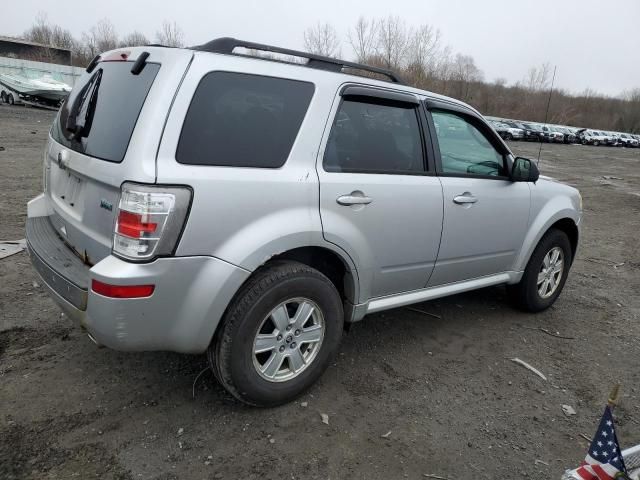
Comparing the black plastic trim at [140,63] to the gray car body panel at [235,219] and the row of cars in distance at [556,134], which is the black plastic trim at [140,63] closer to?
the gray car body panel at [235,219]

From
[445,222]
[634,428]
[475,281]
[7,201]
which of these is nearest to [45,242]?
[445,222]

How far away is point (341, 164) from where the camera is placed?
9.58 ft

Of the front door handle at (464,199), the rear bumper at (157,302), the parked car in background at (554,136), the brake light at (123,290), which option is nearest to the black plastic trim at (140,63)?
the rear bumper at (157,302)

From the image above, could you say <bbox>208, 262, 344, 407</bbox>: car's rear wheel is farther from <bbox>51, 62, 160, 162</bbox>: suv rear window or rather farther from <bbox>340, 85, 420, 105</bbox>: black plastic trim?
<bbox>340, 85, 420, 105</bbox>: black plastic trim

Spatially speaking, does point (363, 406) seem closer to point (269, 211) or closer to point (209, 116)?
point (269, 211)

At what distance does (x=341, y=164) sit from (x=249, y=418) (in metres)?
1.54

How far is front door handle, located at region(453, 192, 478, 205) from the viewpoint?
3.50 meters

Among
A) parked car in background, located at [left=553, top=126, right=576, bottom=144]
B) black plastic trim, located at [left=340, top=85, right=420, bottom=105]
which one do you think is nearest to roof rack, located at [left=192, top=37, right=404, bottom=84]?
black plastic trim, located at [left=340, top=85, right=420, bottom=105]

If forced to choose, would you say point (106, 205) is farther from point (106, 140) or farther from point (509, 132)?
point (509, 132)

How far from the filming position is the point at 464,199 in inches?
139

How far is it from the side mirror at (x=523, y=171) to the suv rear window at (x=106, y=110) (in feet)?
9.15

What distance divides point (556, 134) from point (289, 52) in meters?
48.7

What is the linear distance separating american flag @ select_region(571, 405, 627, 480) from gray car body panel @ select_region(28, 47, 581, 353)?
4.96 feet

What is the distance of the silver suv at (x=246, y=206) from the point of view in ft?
7.61
